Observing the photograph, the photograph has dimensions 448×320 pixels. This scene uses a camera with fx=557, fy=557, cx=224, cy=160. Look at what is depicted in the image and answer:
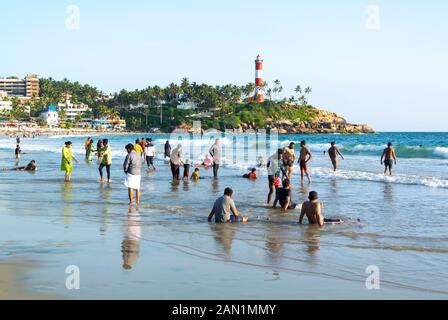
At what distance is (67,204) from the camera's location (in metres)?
14.4

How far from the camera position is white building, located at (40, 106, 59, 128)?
158m

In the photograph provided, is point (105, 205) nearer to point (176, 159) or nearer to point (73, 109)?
point (176, 159)

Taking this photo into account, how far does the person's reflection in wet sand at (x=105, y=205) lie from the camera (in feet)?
35.7

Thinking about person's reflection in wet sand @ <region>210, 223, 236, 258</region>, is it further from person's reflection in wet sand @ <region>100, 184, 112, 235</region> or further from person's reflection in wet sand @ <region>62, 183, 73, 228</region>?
person's reflection in wet sand @ <region>62, 183, 73, 228</region>

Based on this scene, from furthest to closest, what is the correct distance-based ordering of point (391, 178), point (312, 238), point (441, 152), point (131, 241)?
point (441, 152)
point (391, 178)
point (312, 238)
point (131, 241)

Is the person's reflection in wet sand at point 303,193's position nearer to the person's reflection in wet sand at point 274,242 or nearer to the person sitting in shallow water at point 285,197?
the person sitting in shallow water at point 285,197

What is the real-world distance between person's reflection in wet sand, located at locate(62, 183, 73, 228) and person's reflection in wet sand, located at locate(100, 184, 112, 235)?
0.71m

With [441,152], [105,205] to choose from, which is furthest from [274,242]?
[441,152]

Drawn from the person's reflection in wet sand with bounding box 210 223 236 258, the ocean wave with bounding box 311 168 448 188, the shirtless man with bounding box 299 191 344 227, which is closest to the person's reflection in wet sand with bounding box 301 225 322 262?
the shirtless man with bounding box 299 191 344 227

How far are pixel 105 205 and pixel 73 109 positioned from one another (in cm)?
16604

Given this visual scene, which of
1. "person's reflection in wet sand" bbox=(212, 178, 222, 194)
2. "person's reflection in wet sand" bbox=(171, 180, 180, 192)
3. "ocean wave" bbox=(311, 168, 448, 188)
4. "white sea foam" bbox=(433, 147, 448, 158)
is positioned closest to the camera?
"person's reflection in wet sand" bbox=(212, 178, 222, 194)

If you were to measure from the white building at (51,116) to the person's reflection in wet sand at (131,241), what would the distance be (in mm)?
151776
